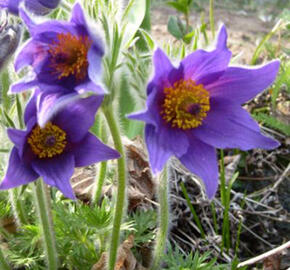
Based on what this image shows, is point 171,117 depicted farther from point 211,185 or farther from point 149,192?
point 149,192

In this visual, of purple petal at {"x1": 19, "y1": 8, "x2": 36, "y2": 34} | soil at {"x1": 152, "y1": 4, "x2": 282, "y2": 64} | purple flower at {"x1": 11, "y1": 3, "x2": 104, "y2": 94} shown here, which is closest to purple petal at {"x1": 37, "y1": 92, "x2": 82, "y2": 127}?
purple flower at {"x1": 11, "y1": 3, "x2": 104, "y2": 94}

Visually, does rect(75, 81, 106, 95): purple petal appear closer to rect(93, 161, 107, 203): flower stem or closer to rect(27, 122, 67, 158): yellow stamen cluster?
rect(27, 122, 67, 158): yellow stamen cluster

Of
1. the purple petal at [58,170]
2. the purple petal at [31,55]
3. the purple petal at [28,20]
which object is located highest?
the purple petal at [28,20]

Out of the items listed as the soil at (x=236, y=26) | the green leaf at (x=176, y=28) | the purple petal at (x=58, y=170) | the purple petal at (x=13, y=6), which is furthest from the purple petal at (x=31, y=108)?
the soil at (x=236, y=26)

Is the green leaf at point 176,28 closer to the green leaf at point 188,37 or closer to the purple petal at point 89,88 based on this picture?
the green leaf at point 188,37

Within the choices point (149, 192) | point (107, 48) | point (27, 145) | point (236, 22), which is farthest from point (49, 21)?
point (236, 22)

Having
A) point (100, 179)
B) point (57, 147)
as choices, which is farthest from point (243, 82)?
point (100, 179)
